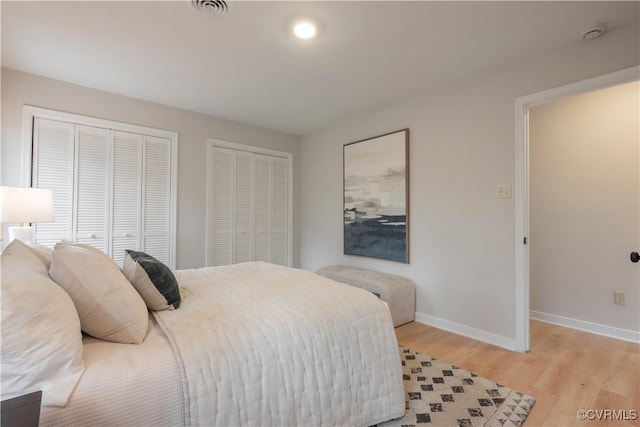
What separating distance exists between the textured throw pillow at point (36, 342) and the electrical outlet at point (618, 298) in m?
3.89

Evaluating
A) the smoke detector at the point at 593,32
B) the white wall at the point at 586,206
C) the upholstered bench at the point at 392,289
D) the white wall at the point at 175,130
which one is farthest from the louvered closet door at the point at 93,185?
the white wall at the point at 586,206

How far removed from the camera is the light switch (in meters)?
2.52

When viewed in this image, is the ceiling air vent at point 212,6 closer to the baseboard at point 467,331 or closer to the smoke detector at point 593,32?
the smoke detector at point 593,32

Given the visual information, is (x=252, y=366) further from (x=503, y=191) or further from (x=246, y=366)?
(x=503, y=191)

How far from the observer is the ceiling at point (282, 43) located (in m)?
1.86

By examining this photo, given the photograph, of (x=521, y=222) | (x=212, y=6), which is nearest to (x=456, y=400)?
(x=521, y=222)

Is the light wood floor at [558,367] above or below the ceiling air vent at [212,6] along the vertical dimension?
below

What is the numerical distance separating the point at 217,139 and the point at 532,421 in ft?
13.0

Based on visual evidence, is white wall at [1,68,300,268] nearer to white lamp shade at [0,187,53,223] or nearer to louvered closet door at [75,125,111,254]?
louvered closet door at [75,125,111,254]

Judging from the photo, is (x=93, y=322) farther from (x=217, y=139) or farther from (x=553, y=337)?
(x=553, y=337)

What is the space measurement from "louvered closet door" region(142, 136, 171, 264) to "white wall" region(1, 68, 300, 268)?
0.13 metres

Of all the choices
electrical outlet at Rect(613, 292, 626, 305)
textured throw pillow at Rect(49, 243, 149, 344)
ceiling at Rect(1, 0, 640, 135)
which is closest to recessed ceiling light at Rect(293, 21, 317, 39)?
ceiling at Rect(1, 0, 640, 135)

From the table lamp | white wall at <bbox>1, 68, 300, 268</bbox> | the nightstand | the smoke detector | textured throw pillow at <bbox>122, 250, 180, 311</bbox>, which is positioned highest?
the smoke detector

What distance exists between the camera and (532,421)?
5.29ft
